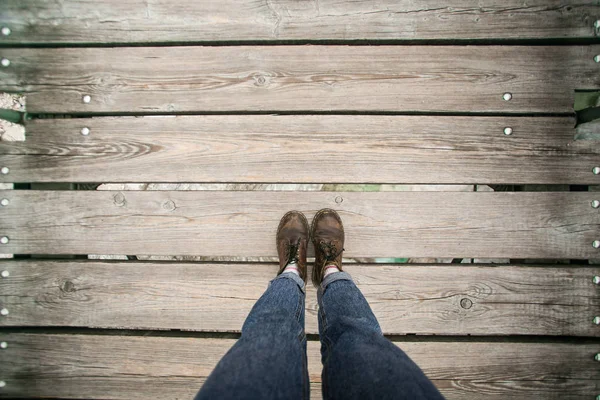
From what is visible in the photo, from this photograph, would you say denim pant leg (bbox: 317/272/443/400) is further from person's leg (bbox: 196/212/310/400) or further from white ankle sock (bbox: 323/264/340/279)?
white ankle sock (bbox: 323/264/340/279)

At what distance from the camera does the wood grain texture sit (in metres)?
1.43

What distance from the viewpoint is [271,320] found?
1011mm

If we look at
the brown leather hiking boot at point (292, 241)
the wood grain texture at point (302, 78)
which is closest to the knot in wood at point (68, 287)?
the wood grain texture at point (302, 78)

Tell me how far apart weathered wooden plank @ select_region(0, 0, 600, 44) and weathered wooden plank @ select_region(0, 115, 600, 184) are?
385 millimetres

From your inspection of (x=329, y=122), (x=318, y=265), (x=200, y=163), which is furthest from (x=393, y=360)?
(x=200, y=163)

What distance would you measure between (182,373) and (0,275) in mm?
987

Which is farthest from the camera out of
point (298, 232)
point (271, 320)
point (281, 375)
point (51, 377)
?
point (51, 377)

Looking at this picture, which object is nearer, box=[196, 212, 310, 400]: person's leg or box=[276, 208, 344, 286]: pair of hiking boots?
box=[196, 212, 310, 400]: person's leg

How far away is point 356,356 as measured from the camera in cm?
89

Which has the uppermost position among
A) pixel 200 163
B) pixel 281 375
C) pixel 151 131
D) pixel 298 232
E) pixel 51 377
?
pixel 151 131

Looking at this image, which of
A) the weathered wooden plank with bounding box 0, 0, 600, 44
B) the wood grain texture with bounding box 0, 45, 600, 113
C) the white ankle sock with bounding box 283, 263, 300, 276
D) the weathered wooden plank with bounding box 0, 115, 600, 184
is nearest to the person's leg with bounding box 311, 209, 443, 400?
the white ankle sock with bounding box 283, 263, 300, 276

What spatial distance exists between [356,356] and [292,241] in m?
0.59

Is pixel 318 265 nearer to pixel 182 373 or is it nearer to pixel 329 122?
pixel 329 122

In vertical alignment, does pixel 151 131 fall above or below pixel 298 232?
above
